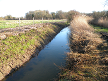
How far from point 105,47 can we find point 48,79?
4782 mm

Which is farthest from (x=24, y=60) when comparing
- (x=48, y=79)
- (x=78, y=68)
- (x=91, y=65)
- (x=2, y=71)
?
(x=91, y=65)

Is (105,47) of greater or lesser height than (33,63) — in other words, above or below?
above

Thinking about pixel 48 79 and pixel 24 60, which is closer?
pixel 48 79

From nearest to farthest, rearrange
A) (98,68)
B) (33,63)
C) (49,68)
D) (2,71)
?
1. (98,68)
2. (2,71)
3. (49,68)
4. (33,63)

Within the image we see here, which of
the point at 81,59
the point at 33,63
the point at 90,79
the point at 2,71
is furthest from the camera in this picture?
the point at 33,63

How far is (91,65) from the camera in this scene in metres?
4.39

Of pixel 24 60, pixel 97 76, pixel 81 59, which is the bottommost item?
pixel 24 60

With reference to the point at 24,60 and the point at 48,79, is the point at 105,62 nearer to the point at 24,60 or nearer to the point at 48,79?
the point at 48,79

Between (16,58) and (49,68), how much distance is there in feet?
7.66

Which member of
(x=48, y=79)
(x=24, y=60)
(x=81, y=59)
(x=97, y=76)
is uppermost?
(x=81, y=59)

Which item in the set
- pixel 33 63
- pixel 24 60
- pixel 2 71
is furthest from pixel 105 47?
pixel 2 71

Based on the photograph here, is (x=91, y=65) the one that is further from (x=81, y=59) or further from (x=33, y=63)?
(x=33, y=63)

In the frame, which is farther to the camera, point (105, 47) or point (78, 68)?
point (105, 47)

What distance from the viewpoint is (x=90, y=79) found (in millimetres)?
3502
